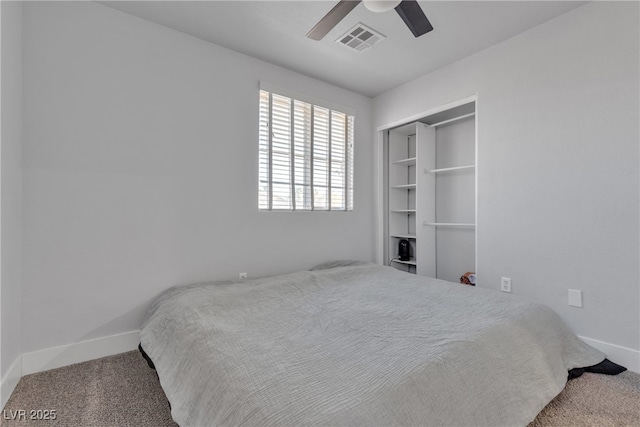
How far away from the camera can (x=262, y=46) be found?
8.66 feet

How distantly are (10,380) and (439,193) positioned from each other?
3879 mm

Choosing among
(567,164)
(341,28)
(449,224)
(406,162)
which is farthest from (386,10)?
(406,162)

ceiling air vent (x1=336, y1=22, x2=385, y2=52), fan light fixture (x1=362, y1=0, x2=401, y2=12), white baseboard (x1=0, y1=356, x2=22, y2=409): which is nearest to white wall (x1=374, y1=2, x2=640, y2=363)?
ceiling air vent (x1=336, y1=22, x2=385, y2=52)

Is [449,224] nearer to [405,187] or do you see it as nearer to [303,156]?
[405,187]

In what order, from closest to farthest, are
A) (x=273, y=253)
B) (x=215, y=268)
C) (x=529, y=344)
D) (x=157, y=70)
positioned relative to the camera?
(x=529, y=344) < (x=157, y=70) < (x=215, y=268) < (x=273, y=253)

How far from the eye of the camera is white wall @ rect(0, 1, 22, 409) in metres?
1.59

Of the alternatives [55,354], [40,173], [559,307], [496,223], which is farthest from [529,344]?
[40,173]

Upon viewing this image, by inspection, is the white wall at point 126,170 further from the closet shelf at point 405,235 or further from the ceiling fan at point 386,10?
the closet shelf at point 405,235

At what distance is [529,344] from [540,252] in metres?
1.16

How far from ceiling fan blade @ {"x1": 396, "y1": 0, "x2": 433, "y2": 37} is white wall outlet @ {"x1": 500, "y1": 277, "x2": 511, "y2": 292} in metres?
2.11

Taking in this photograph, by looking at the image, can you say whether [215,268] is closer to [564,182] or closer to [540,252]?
[540,252]

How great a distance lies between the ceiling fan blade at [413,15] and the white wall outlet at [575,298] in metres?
2.15

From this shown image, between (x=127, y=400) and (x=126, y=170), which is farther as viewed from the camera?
(x=126, y=170)

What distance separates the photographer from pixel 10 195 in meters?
1.69
